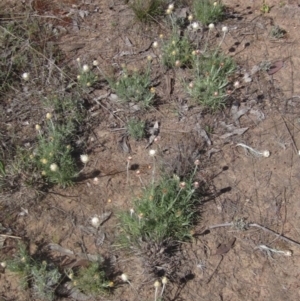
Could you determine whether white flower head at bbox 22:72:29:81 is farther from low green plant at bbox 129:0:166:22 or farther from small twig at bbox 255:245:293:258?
small twig at bbox 255:245:293:258

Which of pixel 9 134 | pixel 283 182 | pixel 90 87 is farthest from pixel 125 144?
pixel 283 182

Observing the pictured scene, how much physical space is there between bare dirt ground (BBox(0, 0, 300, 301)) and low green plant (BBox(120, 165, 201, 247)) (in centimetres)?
14

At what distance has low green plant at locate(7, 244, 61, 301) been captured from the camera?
338cm

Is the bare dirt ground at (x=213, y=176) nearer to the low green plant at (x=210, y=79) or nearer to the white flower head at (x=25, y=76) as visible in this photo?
the low green plant at (x=210, y=79)

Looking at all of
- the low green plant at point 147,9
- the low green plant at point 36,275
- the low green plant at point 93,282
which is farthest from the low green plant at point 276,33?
the low green plant at point 36,275

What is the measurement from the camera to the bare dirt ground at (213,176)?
3.59 m

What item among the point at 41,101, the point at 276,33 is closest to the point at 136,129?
the point at 41,101

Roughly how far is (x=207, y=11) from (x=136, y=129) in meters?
1.70

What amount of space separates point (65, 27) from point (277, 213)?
3.00 meters

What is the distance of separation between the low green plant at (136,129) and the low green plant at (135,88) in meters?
0.28

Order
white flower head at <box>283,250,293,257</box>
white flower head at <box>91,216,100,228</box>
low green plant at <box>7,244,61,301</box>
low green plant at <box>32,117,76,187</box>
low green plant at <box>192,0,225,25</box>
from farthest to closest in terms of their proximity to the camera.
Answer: low green plant at <box>192,0,225,25</box> < low green plant at <box>32,117,76,187</box> < white flower head at <box>283,250,293,257</box> < white flower head at <box>91,216,100,228</box> < low green plant at <box>7,244,61,301</box>

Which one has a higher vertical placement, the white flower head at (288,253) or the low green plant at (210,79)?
the low green plant at (210,79)

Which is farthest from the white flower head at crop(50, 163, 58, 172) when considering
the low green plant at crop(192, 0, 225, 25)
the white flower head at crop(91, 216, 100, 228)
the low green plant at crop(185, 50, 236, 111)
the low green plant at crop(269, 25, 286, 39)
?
the low green plant at crop(269, 25, 286, 39)

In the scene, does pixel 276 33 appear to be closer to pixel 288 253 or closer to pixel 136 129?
pixel 136 129
